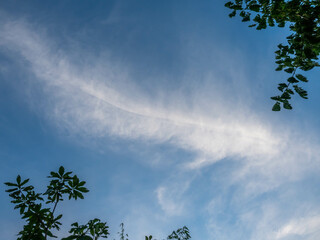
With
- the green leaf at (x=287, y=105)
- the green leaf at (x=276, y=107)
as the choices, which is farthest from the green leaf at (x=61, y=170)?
the green leaf at (x=287, y=105)

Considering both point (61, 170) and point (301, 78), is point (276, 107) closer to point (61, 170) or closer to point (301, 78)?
point (301, 78)

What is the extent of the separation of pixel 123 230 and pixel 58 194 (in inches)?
392

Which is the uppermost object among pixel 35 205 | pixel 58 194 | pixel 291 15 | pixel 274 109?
pixel 291 15

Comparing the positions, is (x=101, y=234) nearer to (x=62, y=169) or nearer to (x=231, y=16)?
(x=62, y=169)

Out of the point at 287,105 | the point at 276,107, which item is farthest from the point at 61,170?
the point at 287,105

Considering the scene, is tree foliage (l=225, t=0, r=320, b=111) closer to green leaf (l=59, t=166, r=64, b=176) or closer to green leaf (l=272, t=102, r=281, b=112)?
green leaf (l=272, t=102, r=281, b=112)

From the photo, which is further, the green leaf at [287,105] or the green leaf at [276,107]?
the green leaf at [276,107]

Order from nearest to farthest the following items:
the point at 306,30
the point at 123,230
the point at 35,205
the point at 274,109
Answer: the point at 306,30
the point at 274,109
the point at 35,205
the point at 123,230

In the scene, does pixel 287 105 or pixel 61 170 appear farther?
pixel 61 170

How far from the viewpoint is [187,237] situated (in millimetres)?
11539

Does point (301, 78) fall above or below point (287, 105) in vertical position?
above

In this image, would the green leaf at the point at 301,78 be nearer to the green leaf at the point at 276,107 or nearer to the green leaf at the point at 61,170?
the green leaf at the point at 276,107

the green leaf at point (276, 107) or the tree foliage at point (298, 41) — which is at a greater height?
the tree foliage at point (298, 41)

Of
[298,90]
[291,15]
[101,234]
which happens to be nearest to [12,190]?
[101,234]
